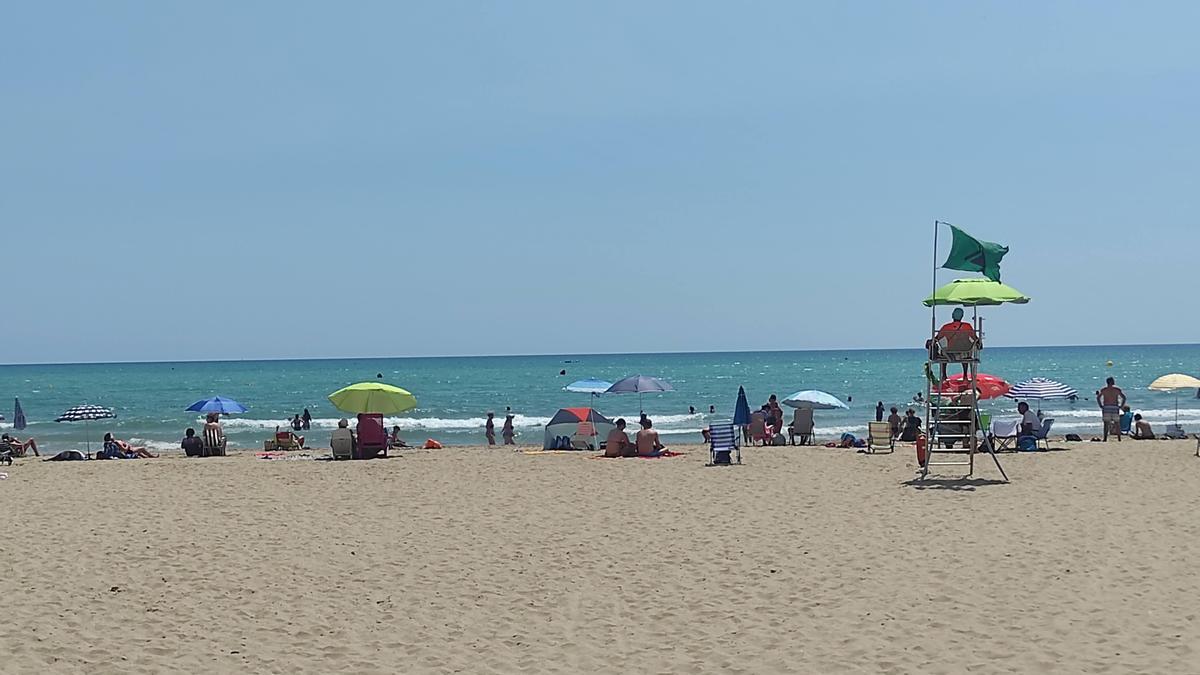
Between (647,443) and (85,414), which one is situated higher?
(85,414)

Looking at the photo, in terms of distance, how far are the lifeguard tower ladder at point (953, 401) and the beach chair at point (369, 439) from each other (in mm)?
9392

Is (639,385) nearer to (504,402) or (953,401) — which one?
(953,401)

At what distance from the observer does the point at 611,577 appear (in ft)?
28.2

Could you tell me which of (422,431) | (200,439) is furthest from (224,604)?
(422,431)

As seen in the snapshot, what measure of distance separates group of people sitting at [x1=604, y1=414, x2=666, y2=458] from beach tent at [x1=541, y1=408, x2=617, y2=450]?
227cm

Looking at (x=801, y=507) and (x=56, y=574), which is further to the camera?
(x=801, y=507)

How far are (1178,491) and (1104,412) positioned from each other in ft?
35.9

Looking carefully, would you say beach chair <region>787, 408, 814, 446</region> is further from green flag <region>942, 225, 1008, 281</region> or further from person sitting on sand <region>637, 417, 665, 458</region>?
green flag <region>942, 225, 1008, 281</region>

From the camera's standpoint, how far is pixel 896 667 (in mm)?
6250

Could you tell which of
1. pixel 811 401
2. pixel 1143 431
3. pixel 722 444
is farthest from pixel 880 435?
pixel 1143 431

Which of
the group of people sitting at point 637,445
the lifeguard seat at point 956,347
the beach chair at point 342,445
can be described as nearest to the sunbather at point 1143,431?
the group of people sitting at point 637,445

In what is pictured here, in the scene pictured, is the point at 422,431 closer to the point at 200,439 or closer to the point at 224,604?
the point at 200,439

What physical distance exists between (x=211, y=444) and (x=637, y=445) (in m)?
8.19

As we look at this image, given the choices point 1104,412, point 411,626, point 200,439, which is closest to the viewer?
point 411,626
